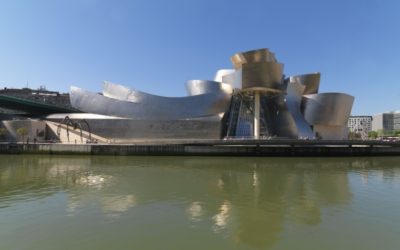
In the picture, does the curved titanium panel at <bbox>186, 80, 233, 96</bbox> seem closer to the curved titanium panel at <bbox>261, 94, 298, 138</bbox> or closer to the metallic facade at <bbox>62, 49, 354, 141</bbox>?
the metallic facade at <bbox>62, 49, 354, 141</bbox>

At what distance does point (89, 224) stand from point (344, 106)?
36580mm

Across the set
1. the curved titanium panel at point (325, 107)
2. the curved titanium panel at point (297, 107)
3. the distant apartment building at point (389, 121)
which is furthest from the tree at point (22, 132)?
the distant apartment building at point (389, 121)

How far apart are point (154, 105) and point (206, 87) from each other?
785 centimetres

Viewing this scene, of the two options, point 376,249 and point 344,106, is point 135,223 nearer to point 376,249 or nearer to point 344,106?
point 376,249

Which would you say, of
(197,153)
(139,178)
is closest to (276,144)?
(197,153)

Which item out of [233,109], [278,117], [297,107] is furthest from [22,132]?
[297,107]

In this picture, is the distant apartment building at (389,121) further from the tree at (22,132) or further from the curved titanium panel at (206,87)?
the tree at (22,132)

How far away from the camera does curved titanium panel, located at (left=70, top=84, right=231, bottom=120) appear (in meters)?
34.4

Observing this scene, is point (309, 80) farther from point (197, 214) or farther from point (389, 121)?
point (389, 121)

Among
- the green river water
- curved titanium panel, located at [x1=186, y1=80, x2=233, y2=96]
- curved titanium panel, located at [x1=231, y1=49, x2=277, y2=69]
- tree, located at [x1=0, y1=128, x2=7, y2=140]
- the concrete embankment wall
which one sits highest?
curved titanium panel, located at [x1=231, y1=49, x2=277, y2=69]

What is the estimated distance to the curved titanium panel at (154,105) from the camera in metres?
34.4

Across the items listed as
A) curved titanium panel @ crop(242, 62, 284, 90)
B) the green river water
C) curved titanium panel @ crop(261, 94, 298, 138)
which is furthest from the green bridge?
the green river water

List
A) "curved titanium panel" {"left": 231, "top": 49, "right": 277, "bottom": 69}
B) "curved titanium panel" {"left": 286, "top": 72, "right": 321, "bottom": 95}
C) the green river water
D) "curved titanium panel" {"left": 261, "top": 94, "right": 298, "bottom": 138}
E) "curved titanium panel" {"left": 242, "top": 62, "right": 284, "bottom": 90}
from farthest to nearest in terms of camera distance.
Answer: "curved titanium panel" {"left": 286, "top": 72, "right": 321, "bottom": 95} → "curved titanium panel" {"left": 231, "top": 49, "right": 277, "bottom": 69} → "curved titanium panel" {"left": 261, "top": 94, "right": 298, "bottom": 138} → "curved titanium panel" {"left": 242, "top": 62, "right": 284, "bottom": 90} → the green river water

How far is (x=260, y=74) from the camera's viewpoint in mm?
33875
